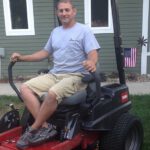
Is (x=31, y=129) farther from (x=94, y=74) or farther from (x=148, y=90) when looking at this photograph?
(x=148, y=90)

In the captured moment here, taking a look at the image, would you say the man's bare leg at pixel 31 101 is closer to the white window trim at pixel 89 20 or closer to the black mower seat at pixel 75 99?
the black mower seat at pixel 75 99

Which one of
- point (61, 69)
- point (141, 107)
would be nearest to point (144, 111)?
point (141, 107)

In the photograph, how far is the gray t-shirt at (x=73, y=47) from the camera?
3.30 meters

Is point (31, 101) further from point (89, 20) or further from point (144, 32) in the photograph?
point (144, 32)

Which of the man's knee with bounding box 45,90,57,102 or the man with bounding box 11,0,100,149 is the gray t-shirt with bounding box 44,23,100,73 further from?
the man's knee with bounding box 45,90,57,102

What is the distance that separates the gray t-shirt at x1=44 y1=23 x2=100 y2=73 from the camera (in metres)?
3.30

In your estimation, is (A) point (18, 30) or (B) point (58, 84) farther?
(A) point (18, 30)

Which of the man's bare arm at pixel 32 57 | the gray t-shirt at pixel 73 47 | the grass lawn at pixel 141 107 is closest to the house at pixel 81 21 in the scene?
the grass lawn at pixel 141 107

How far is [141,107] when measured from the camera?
16.8ft

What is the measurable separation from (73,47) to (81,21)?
4.17 meters

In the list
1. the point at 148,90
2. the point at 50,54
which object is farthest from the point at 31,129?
the point at 148,90

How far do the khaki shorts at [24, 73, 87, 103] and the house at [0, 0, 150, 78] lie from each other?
4.17 meters

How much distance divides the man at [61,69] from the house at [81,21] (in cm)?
396

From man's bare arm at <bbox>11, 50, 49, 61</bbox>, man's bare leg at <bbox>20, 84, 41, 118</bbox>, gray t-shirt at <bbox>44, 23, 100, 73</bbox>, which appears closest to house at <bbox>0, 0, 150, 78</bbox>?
man's bare arm at <bbox>11, 50, 49, 61</bbox>
